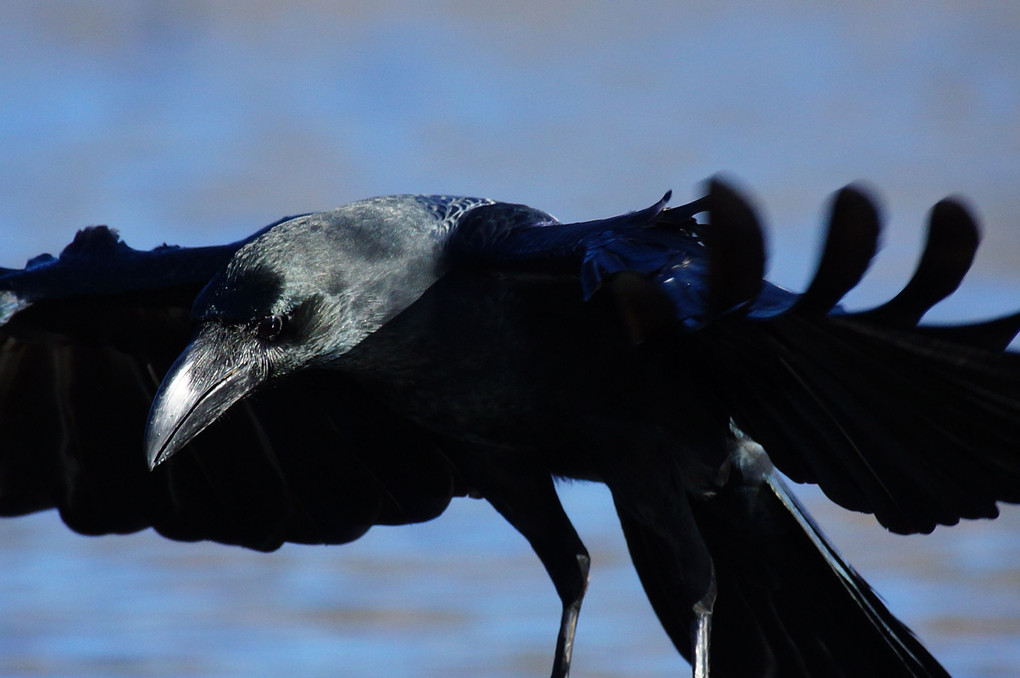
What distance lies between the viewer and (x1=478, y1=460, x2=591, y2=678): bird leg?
4441mm

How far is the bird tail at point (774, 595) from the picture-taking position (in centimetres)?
448

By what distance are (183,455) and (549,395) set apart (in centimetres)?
142

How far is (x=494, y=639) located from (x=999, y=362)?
9.25ft

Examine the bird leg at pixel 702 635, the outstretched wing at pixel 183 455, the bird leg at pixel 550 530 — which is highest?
the outstretched wing at pixel 183 455

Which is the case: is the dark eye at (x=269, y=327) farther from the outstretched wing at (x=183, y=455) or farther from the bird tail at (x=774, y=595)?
the bird tail at (x=774, y=595)

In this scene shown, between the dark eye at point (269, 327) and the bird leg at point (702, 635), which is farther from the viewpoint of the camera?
the bird leg at point (702, 635)

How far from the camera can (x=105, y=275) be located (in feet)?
14.8

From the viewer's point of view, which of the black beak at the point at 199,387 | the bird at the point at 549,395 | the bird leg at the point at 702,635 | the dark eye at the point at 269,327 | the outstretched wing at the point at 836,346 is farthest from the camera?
the bird leg at the point at 702,635

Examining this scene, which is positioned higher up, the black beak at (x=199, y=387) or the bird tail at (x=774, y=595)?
the black beak at (x=199, y=387)

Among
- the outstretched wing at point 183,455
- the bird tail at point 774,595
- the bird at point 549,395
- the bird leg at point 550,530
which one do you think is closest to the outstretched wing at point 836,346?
the bird at point 549,395

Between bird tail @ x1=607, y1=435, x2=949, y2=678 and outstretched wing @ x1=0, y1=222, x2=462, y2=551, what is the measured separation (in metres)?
0.72

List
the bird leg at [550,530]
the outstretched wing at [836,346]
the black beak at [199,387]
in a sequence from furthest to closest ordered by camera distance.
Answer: the bird leg at [550,530], the black beak at [199,387], the outstretched wing at [836,346]

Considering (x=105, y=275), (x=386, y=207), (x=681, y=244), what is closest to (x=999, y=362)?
(x=681, y=244)

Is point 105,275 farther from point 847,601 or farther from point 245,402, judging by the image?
point 847,601
